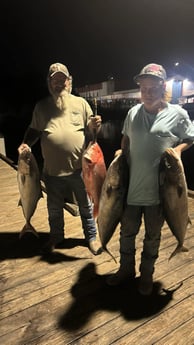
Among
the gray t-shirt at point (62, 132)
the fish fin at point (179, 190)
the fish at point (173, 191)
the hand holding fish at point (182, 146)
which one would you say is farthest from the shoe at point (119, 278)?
the hand holding fish at point (182, 146)

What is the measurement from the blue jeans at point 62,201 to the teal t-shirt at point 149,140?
962 mm

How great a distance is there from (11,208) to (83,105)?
2.47m

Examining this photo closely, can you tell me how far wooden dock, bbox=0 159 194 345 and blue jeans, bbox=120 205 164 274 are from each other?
34 cm

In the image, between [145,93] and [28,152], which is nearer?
[145,93]

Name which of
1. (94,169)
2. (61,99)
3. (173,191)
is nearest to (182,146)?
(173,191)

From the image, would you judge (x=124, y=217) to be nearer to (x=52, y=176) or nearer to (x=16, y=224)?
(x=52, y=176)

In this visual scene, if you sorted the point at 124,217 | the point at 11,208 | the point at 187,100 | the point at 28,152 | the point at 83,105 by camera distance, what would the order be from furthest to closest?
1. the point at 187,100
2. the point at 11,208
3. the point at 83,105
4. the point at 28,152
5. the point at 124,217

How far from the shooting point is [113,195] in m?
2.29

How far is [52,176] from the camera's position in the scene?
3.07 metres

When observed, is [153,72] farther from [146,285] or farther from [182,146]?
[146,285]

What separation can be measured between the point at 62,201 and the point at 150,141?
4.94 ft

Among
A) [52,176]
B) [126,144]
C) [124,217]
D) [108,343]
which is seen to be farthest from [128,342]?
[52,176]

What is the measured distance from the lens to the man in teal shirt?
2.13 metres

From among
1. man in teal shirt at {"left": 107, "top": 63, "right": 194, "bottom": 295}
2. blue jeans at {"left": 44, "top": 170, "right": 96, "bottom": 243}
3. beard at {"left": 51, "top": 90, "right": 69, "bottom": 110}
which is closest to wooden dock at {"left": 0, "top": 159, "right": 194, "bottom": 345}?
blue jeans at {"left": 44, "top": 170, "right": 96, "bottom": 243}
